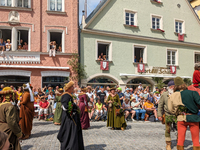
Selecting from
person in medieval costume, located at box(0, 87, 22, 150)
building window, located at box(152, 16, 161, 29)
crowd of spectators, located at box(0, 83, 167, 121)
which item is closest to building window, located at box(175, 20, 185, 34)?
building window, located at box(152, 16, 161, 29)

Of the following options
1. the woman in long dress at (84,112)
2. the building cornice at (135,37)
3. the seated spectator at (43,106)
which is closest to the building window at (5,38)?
the building cornice at (135,37)

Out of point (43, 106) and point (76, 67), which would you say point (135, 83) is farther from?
point (43, 106)

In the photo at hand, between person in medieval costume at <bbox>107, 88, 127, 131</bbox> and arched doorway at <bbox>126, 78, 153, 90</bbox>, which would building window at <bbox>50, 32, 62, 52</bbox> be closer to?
arched doorway at <bbox>126, 78, 153, 90</bbox>

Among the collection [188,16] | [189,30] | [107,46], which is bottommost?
[107,46]

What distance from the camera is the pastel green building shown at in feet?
62.9

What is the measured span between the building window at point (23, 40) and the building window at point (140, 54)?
992cm

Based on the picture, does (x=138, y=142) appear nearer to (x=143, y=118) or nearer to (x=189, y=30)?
(x=143, y=118)

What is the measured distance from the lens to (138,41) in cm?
2128

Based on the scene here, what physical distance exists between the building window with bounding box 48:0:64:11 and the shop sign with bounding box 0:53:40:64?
4.29 metres

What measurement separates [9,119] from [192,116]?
4.03m

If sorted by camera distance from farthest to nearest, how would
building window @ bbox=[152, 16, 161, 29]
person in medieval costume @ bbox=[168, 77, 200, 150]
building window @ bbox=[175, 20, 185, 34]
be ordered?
1. building window @ bbox=[175, 20, 185, 34]
2. building window @ bbox=[152, 16, 161, 29]
3. person in medieval costume @ bbox=[168, 77, 200, 150]

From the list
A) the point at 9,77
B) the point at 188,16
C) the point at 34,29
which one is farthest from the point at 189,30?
the point at 9,77

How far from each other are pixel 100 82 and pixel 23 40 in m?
7.31

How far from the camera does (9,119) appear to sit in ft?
14.5
